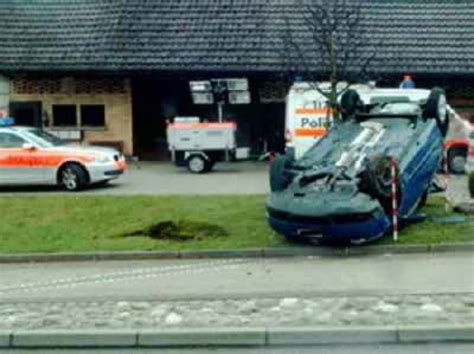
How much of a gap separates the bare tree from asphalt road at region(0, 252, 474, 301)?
14.6 meters

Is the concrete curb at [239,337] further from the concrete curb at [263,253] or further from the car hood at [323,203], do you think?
the concrete curb at [263,253]

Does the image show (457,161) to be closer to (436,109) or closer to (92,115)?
(436,109)

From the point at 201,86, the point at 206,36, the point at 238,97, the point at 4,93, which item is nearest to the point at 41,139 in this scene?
the point at 201,86

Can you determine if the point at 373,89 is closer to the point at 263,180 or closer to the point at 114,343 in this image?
the point at 263,180

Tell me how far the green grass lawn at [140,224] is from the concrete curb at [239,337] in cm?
467

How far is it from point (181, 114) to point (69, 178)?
950 centimetres

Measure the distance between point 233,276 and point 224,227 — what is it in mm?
3099

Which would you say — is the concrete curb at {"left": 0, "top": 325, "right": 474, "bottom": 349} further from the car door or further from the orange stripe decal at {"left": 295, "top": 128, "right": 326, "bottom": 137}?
the orange stripe decal at {"left": 295, "top": 128, "right": 326, "bottom": 137}

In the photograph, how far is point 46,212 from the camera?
55.8 ft

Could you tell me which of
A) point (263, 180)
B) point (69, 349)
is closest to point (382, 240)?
point (69, 349)

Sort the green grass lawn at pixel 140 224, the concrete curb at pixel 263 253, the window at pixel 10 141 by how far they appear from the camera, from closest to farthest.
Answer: the concrete curb at pixel 263 253 < the green grass lawn at pixel 140 224 < the window at pixel 10 141

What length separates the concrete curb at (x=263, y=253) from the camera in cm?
1296

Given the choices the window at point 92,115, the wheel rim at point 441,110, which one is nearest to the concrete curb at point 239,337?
the wheel rim at point 441,110

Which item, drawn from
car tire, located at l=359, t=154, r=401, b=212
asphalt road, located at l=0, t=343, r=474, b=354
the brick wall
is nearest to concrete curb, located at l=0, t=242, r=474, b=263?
car tire, located at l=359, t=154, r=401, b=212
